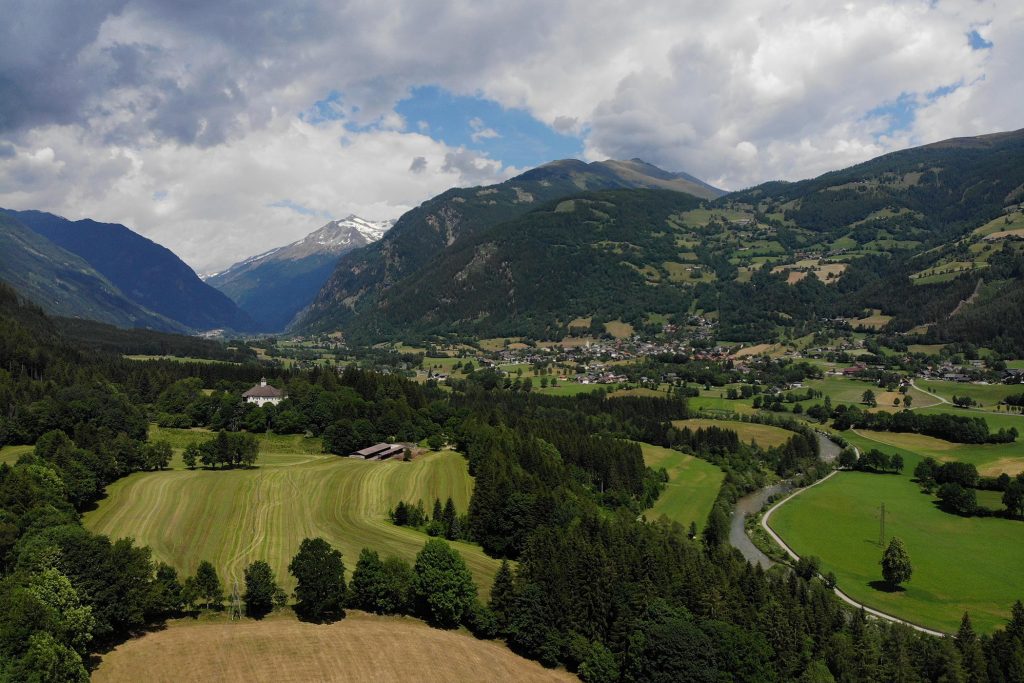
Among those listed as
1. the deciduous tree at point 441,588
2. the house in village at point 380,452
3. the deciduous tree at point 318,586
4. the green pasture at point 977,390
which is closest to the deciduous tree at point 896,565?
the deciduous tree at point 441,588

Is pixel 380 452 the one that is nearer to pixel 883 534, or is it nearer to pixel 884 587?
pixel 884 587

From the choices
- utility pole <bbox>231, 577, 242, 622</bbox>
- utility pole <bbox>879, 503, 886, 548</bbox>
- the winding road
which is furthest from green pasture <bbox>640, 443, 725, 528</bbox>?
utility pole <bbox>231, 577, 242, 622</bbox>

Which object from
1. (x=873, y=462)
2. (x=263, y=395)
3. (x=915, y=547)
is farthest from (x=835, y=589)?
(x=263, y=395)

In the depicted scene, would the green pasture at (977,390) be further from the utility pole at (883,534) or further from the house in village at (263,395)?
the house in village at (263,395)

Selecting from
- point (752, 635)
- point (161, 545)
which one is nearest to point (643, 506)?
point (752, 635)

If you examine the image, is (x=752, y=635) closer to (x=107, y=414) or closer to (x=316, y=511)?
(x=316, y=511)

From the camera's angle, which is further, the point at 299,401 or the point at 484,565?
the point at 299,401

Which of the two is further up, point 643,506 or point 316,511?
point 316,511
